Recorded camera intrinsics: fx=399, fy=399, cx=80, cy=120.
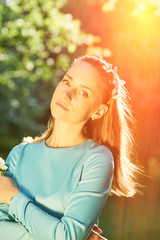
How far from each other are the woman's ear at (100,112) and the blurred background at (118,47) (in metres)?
5.17

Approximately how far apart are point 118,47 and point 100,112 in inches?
364

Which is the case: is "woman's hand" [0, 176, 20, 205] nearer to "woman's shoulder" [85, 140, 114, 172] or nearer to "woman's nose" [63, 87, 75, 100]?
"woman's shoulder" [85, 140, 114, 172]

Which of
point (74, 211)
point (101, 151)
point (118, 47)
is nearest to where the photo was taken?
point (74, 211)

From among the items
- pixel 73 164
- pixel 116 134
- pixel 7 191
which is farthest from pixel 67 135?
pixel 7 191

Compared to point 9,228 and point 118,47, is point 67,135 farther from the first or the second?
point 118,47

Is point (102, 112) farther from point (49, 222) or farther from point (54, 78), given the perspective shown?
point (54, 78)

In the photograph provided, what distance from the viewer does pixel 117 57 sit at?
1168 centimetres

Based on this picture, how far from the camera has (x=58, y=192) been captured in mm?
2066

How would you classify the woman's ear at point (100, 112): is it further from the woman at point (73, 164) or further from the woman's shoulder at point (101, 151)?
the woman's shoulder at point (101, 151)

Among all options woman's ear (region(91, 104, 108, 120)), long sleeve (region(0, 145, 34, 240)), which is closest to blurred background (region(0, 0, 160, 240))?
woman's ear (region(91, 104, 108, 120))

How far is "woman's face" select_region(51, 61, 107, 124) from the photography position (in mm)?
2207

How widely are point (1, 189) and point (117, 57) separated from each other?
9936mm

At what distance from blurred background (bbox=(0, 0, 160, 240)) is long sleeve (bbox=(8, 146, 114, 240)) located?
18.2 ft

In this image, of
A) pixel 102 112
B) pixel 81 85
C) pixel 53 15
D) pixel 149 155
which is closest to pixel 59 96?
pixel 81 85
